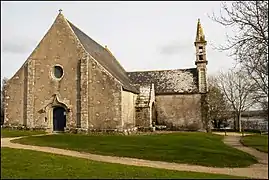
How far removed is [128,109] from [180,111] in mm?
10165

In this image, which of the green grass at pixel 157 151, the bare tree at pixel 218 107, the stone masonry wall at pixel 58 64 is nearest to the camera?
the green grass at pixel 157 151

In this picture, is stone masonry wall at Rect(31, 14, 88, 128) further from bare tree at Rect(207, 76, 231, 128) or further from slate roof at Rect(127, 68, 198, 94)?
bare tree at Rect(207, 76, 231, 128)

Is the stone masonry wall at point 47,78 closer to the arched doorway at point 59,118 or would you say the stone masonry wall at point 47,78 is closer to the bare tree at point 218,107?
the arched doorway at point 59,118

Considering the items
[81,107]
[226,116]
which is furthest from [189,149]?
[226,116]

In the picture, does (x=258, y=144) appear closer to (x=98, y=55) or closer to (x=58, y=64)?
(x=98, y=55)

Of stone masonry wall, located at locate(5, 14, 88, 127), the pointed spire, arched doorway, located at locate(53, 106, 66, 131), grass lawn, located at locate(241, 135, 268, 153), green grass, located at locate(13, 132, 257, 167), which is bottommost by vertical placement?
grass lawn, located at locate(241, 135, 268, 153)

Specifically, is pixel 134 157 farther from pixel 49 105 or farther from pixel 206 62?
pixel 206 62

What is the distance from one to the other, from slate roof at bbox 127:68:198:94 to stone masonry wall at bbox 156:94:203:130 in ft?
2.74

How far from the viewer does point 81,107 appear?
97.5 feet

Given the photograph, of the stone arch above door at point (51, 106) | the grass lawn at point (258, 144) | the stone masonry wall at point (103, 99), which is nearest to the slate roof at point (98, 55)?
the stone masonry wall at point (103, 99)

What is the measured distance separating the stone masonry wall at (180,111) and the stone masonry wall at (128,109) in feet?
21.7

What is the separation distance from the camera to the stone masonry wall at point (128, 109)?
30.2 meters

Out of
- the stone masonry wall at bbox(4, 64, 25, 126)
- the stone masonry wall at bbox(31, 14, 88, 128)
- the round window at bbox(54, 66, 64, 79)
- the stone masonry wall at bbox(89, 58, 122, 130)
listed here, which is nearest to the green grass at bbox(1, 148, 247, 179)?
the stone masonry wall at bbox(89, 58, 122, 130)

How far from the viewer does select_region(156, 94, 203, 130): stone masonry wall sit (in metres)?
39.8
